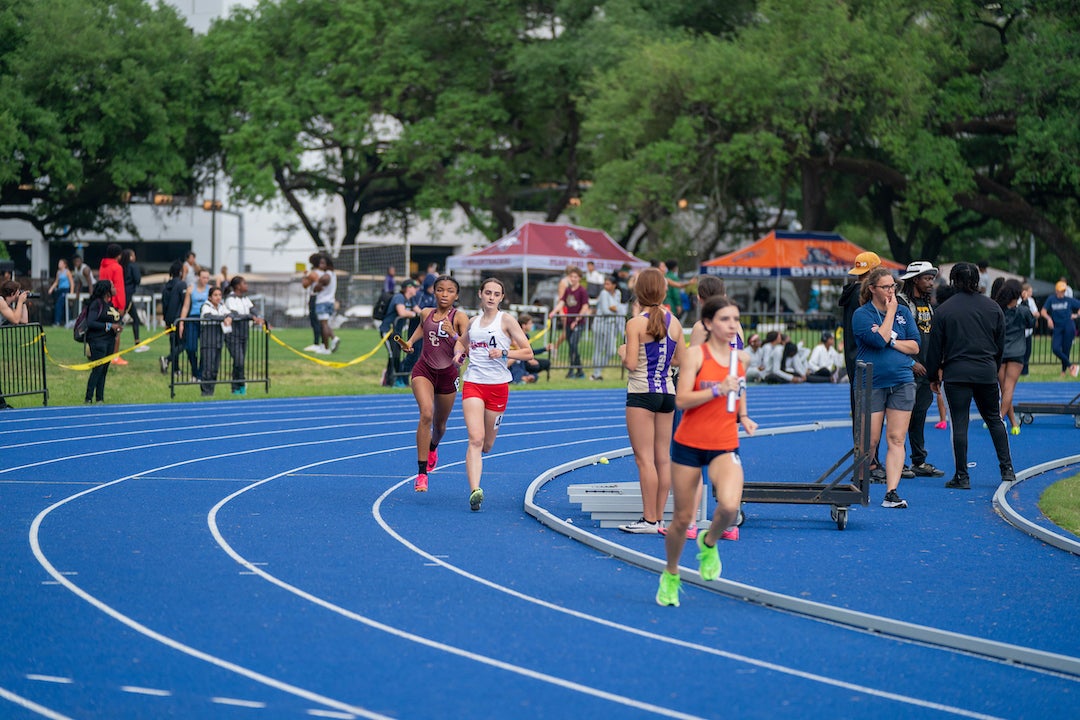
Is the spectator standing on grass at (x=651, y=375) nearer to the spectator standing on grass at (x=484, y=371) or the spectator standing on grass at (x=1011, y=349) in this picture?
the spectator standing on grass at (x=484, y=371)

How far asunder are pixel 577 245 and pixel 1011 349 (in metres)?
21.6

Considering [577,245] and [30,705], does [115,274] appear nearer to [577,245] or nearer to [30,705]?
[30,705]

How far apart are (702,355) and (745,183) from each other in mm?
39554

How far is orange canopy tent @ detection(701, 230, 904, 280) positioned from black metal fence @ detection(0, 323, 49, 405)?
22.3 meters

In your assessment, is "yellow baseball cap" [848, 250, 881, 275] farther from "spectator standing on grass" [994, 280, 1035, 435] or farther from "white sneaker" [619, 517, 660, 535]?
"spectator standing on grass" [994, 280, 1035, 435]

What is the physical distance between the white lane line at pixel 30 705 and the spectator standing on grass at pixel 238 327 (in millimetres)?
14504

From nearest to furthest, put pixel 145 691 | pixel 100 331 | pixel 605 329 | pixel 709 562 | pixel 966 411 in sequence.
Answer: pixel 145 691 < pixel 709 562 < pixel 966 411 < pixel 100 331 < pixel 605 329

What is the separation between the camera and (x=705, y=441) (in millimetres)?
7566

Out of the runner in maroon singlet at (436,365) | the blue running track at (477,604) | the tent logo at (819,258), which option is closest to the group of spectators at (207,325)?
the blue running track at (477,604)

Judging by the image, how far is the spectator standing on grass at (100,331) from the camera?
19.4 m

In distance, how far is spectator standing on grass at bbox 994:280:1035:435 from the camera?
15227mm

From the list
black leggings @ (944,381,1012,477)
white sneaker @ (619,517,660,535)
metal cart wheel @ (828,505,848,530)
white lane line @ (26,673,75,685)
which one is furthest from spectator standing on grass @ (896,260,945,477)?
white lane line @ (26,673,75,685)

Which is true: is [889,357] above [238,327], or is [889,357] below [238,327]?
above

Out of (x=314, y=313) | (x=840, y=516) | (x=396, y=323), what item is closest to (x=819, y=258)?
(x=314, y=313)
